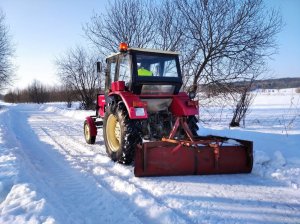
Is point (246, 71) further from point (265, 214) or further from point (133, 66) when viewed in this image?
point (265, 214)

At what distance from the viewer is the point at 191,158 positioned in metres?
5.11

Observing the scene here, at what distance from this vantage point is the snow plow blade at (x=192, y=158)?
16.3ft

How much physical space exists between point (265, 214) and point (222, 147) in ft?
5.94

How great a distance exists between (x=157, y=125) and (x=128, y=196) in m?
2.44

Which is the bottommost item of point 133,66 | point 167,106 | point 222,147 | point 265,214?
point 265,214

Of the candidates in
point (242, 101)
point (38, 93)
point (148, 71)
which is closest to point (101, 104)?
point (148, 71)

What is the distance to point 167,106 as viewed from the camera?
638 cm

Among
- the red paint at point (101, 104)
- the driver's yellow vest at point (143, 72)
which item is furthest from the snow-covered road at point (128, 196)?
the red paint at point (101, 104)

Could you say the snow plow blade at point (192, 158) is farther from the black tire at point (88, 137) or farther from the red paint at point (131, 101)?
the black tire at point (88, 137)

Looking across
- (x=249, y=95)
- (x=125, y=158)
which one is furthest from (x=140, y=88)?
(x=249, y=95)

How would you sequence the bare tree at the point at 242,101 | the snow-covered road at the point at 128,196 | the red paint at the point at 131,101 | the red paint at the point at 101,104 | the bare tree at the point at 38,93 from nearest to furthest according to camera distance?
the snow-covered road at the point at 128,196
the red paint at the point at 131,101
the red paint at the point at 101,104
the bare tree at the point at 242,101
the bare tree at the point at 38,93

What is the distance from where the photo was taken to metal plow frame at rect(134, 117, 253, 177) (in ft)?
16.3

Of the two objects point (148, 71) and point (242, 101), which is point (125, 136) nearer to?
point (148, 71)

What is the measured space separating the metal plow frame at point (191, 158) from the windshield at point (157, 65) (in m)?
1.57
